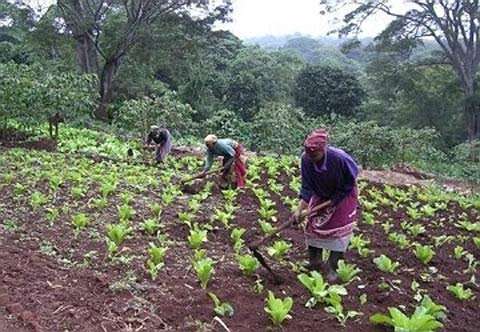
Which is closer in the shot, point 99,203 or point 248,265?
point 248,265

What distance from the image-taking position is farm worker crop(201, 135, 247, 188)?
969 cm

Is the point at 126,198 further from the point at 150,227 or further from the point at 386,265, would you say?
the point at 386,265

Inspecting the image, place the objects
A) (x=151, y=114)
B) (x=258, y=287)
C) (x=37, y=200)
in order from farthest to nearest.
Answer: (x=151, y=114) → (x=37, y=200) → (x=258, y=287)

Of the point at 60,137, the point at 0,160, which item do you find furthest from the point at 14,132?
the point at 0,160

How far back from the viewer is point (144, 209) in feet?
26.8

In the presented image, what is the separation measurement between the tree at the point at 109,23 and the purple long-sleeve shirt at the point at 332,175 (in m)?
21.5

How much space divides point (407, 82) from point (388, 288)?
25.2m

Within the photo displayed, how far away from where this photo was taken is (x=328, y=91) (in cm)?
3155

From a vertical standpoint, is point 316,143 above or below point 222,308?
above

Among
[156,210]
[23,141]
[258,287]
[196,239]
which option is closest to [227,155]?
[156,210]

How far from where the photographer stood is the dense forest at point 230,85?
61.6 ft

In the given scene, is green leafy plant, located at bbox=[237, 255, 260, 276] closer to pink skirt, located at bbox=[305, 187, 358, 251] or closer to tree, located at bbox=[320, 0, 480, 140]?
pink skirt, located at bbox=[305, 187, 358, 251]

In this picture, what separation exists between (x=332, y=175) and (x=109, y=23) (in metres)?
23.5

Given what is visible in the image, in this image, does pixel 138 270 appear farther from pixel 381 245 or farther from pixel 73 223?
pixel 381 245
